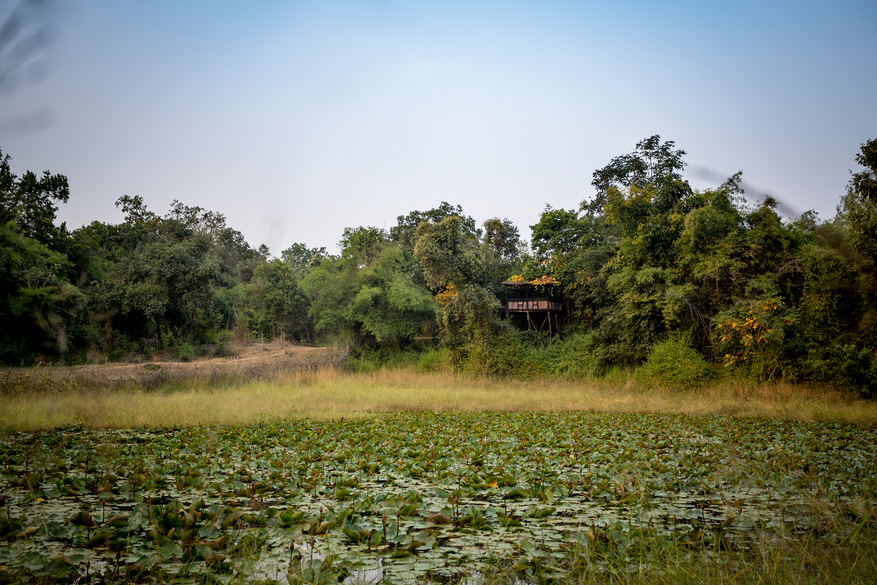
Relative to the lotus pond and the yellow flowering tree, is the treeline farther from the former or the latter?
the lotus pond

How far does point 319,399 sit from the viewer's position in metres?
13.1

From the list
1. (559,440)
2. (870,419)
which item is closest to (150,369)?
(559,440)

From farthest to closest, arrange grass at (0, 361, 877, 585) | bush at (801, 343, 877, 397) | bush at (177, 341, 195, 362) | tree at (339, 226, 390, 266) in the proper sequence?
tree at (339, 226, 390, 266) < bush at (177, 341, 195, 362) < bush at (801, 343, 877, 397) < grass at (0, 361, 877, 585)

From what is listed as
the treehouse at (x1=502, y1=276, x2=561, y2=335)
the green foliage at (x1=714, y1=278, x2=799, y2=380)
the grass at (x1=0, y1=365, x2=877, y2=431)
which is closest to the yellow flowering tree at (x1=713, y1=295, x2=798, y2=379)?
the green foliage at (x1=714, y1=278, x2=799, y2=380)

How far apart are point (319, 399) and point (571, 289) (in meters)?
14.3

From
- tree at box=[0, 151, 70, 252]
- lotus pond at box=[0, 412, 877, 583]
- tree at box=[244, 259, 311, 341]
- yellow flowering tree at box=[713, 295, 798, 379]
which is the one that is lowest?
lotus pond at box=[0, 412, 877, 583]

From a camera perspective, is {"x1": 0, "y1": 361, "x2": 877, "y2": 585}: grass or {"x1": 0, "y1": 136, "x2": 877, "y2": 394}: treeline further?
{"x1": 0, "y1": 136, "x2": 877, "y2": 394}: treeline

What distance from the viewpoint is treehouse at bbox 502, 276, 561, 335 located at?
23688mm

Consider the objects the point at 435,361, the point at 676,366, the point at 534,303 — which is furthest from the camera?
the point at 534,303

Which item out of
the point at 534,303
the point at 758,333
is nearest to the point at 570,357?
the point at 534,303

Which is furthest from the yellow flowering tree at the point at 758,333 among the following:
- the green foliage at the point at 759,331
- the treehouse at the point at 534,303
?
the treehouse at the point at 534,303

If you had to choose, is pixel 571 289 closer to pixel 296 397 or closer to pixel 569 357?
pixel 569 357

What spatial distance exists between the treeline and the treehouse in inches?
9.1

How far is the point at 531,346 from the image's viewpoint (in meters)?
22.2
